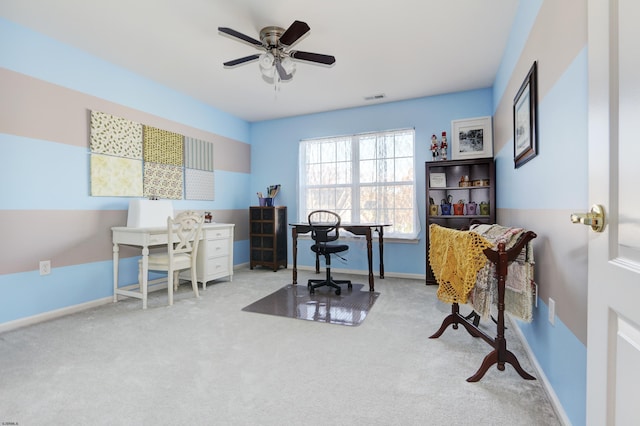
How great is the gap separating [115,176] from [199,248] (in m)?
1.25

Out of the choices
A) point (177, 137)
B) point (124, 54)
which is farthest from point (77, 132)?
point (177, 137)

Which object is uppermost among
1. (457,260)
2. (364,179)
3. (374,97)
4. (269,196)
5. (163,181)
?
(374,97)

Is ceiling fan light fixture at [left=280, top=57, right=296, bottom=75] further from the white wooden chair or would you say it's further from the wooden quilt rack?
the wooden quilt rack

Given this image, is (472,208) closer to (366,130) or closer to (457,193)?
(457,193)

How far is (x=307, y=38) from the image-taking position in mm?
2824

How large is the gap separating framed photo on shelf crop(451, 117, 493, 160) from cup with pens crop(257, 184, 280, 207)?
2.79m

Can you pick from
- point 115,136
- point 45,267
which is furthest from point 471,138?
point 45,267

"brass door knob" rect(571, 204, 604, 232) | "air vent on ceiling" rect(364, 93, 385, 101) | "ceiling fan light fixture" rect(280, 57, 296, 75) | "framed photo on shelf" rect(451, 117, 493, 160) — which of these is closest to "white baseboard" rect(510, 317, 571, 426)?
"brass door knob" rect(571, 204, 604, 232)

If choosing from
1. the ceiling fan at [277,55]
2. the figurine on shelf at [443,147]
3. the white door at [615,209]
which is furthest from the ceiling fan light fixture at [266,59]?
the figurine on shelf at [443,147]

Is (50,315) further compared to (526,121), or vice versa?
(50,315)

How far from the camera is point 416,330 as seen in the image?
8.12 ft

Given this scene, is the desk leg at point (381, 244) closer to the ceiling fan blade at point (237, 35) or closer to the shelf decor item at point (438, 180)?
the shelf decor item at point (438, 180)

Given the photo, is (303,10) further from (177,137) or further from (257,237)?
(257,237)

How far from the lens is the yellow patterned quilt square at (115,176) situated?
3.13 meters
